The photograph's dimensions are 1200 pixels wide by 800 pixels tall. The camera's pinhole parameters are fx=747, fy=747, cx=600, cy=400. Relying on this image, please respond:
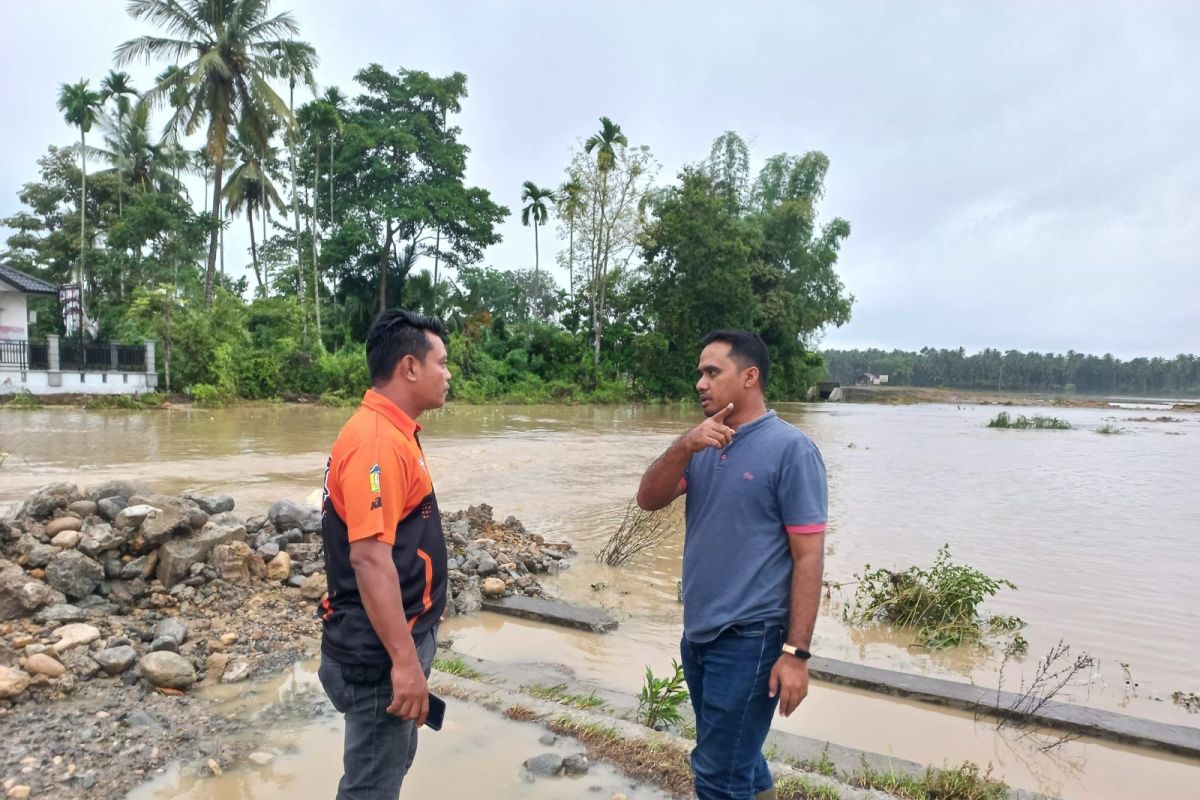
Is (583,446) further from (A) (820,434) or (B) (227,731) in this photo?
(B) (227,731)

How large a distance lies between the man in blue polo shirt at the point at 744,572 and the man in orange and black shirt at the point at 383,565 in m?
0.81

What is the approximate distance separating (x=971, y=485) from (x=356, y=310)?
1094 inches

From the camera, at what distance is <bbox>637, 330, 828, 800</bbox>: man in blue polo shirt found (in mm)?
2205

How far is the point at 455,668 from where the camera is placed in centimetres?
416

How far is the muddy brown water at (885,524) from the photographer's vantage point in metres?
4.19

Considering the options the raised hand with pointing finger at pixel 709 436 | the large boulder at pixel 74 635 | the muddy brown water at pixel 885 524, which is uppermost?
the raised hand with pointing finger at pixel 709 436

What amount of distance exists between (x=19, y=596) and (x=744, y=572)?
4188mm

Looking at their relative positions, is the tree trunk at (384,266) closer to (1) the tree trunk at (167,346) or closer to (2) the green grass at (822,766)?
(1) the tree trunk at (167,346)

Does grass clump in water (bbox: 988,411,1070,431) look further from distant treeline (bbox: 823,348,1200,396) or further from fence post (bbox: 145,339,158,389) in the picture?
distant treeline (bbox: 823,348,1200,396)

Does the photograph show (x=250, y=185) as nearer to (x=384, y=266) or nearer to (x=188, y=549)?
(x=384, y=266)

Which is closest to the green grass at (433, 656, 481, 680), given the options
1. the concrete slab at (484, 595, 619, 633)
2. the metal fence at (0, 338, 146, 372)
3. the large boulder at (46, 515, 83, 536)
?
the concrete slab at (484, 595, 619, 633)

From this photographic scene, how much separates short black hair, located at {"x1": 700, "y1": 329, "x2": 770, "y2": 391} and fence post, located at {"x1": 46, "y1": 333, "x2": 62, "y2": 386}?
26.0 m

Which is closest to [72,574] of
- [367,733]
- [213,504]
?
[213,504]

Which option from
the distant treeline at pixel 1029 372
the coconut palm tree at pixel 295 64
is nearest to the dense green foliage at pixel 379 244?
the coconut palm tree at pixel 295 64
